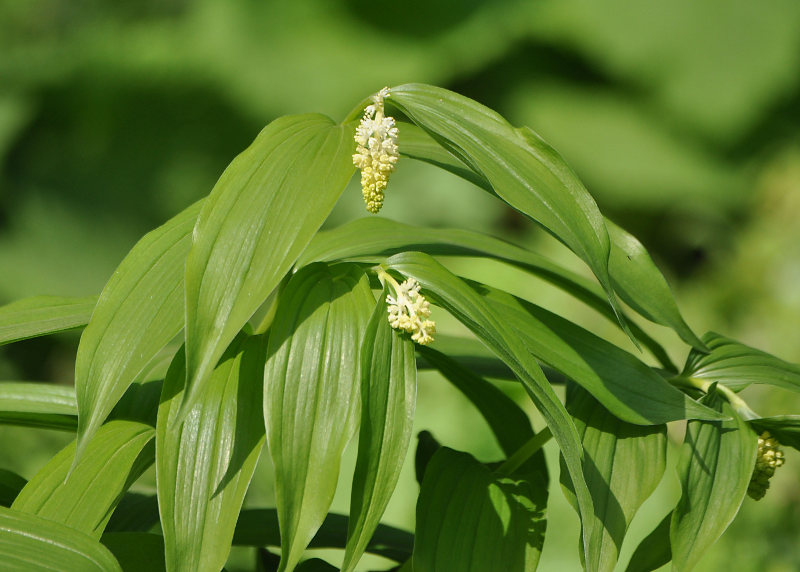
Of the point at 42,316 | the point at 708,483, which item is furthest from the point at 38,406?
the point at 708,483

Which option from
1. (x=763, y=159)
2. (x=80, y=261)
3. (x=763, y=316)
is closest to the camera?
(x=763, y=316)

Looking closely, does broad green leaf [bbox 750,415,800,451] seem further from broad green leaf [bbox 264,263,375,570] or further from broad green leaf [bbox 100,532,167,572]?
broad green leaf [bbox 100,532,167,572]

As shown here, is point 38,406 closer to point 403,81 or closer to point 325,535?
point 325,535

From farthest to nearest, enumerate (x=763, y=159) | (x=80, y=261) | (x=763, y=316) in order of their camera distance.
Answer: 1. (x=763, y=159)
2. (x=80, y=261)
3. (x=763, y=316)

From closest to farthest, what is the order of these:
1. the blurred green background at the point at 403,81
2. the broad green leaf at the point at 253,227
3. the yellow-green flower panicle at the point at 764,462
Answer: the broad green leaf at the point at 253,227
the yellow-green flower panicle at the point at 764,462
the blurred green background at the point at 403,81

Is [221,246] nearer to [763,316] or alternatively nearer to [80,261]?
[763,316]

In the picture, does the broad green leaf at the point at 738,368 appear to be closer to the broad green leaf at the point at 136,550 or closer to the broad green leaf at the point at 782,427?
the broad green leaf at the point at 782,427

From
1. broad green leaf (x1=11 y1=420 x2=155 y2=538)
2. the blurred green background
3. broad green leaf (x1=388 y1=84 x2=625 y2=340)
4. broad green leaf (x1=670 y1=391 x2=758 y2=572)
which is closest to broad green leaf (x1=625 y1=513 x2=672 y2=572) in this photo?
broad green leaf (x1=670 y1=391 x2=758 y2=572)

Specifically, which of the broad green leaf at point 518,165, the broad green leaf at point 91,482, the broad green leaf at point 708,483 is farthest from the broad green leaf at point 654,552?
the broad green leaf at point 91,482

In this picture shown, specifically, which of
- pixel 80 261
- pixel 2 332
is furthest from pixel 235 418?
pixel 80 261
